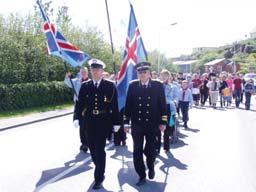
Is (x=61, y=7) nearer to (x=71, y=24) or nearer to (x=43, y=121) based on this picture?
(x=71, y=24)

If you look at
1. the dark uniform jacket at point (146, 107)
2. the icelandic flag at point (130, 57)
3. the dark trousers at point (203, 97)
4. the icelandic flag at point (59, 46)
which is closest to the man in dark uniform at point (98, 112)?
the dark uniform jacket at point (146, 107)

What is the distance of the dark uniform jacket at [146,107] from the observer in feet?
21.9

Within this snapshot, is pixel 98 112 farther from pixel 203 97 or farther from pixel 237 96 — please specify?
pixel 203 97

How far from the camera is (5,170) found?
25.2 ft

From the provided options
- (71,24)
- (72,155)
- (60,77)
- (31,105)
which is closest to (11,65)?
(31,105)

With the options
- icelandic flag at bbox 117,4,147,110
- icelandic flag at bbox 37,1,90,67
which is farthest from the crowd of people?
icelandic flag at bbox 37,1,90,67

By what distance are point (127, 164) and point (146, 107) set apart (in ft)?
6.03

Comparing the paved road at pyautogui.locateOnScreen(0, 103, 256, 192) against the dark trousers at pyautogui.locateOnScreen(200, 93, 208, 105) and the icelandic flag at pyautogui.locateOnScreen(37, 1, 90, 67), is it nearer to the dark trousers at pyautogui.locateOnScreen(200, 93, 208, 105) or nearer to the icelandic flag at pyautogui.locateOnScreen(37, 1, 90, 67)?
the icelandic flag at pyautogui.locateOnScreen(37, 1, 90, 67)

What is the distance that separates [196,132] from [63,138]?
387cm

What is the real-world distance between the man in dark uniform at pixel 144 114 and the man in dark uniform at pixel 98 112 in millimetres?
275

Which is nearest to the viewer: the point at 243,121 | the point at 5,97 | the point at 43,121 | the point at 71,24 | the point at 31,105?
the point at 243,121

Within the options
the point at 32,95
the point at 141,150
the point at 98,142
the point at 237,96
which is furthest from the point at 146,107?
the point at 237,96

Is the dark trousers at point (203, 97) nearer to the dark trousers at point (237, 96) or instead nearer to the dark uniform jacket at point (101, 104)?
the dark trousers at point (237, 96)

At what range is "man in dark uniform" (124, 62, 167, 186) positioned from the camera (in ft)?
21.8
